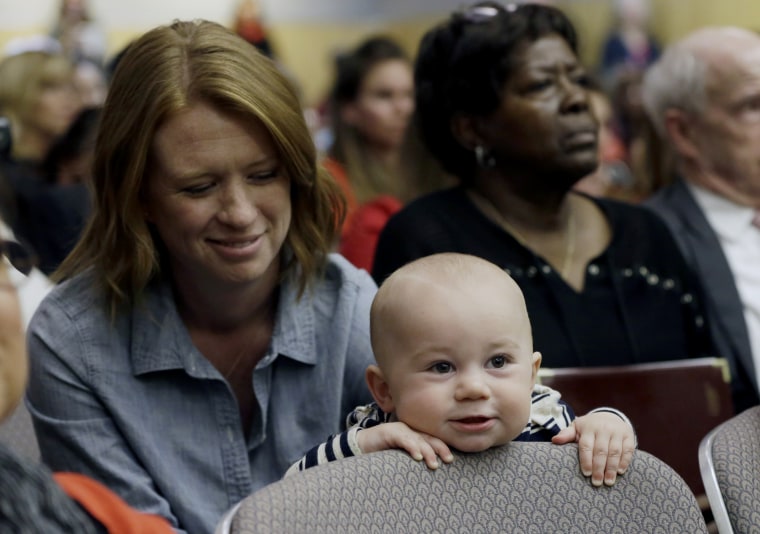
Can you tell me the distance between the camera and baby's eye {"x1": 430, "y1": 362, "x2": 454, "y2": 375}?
1.77m

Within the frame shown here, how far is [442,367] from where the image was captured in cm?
177

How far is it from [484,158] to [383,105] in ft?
7.39

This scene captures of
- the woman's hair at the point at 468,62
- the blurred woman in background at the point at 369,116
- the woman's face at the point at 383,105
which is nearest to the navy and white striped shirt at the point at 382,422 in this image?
the woman's hair at the point at 468,62

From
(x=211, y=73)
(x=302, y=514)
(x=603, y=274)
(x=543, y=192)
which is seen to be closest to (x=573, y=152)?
(x=543, y=192)

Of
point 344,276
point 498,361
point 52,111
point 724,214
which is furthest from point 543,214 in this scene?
point 52,111

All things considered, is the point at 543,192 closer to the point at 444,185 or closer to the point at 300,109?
the point at 444,185

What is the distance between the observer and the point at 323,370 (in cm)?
221

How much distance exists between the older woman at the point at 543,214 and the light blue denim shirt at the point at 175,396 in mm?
483

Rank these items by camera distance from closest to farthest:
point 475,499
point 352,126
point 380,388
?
point 475,499 → point 380,388 → point 352,126

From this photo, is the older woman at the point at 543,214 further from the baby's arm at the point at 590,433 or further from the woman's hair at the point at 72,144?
the woman's hair at the point at 72,144

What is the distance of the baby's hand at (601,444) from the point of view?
5.56 ft

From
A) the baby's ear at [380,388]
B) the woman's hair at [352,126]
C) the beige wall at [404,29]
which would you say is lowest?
the beige wall at [404,29]

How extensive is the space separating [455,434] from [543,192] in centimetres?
125

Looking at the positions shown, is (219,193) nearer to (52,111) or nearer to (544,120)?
(544,120)
